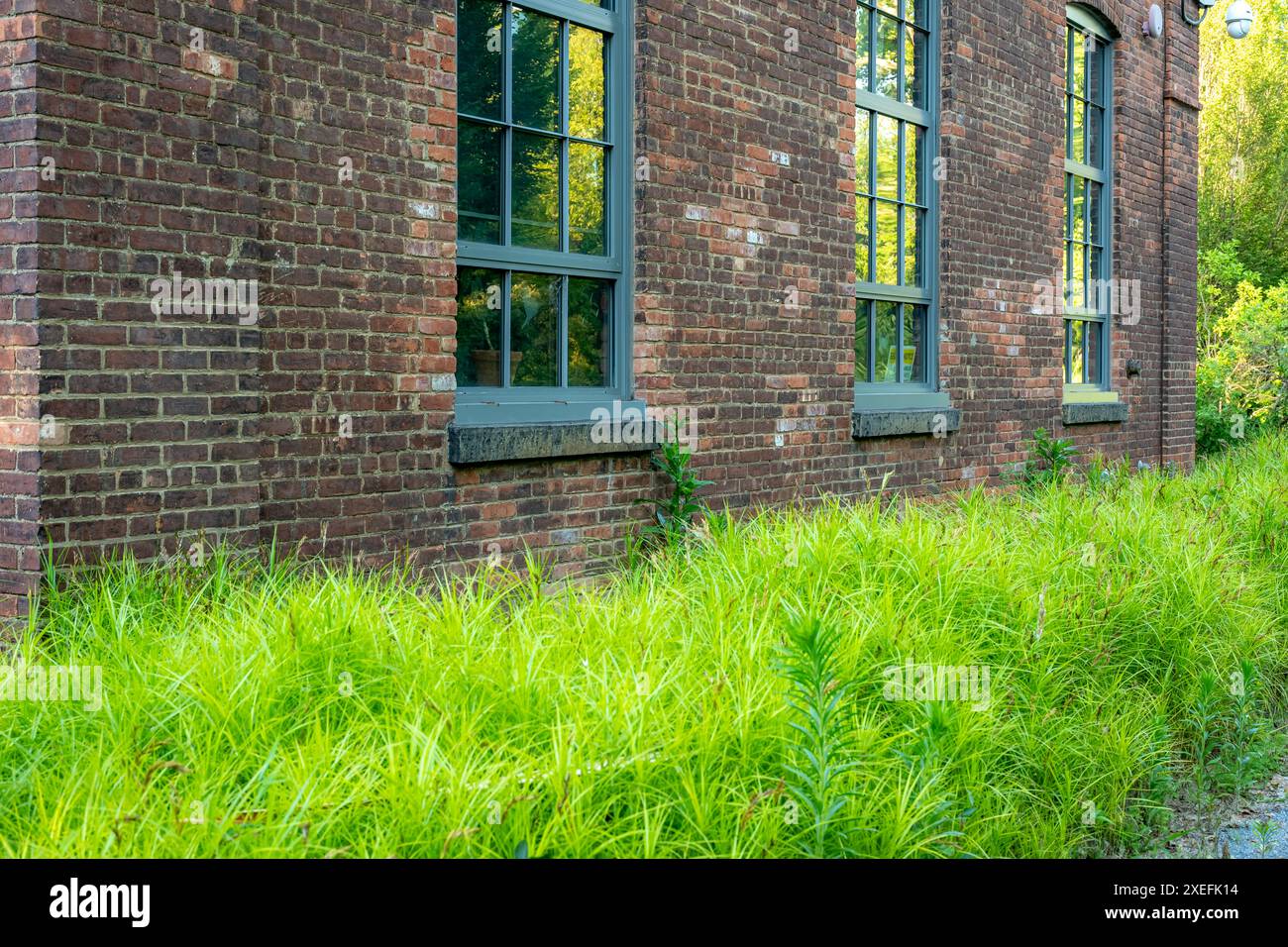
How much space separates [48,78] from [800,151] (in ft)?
16.0

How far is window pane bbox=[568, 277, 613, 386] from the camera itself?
21.7 ft

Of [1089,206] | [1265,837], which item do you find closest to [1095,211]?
[1089,206]

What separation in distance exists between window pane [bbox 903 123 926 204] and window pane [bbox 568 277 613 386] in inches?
138

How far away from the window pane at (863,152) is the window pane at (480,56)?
3.46 metres

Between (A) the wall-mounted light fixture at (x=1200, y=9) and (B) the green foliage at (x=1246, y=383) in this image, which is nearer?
(A) the wall-mounted light fixture at (x=1200, y=9)

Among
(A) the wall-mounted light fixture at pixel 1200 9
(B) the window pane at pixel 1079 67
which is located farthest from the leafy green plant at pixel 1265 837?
(A) the wall-mounted light fixture at pixel 1200 9

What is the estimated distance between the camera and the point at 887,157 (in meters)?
9.20

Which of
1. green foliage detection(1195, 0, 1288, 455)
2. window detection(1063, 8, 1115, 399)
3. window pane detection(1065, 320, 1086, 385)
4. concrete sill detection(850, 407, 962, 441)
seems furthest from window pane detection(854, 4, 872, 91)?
green foliage detection(1195, 0, 1288, 455)

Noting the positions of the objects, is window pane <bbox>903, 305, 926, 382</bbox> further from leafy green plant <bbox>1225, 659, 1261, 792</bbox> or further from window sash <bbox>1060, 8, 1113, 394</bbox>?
leafy green plant <bbox>1225, 659, 1261, 792</bbox>

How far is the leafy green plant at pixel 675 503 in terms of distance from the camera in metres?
6.89

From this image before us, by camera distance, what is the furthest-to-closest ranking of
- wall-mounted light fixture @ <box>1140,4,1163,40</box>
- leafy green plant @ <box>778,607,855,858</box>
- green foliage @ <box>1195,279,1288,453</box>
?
1. green foliage @ <box>1195,279,1288,453</box>
2. wall-mounted light fixture @ <box>1140,4,1163,40</box>
3. leafy green plant @ <box>778,607,855,858</box>

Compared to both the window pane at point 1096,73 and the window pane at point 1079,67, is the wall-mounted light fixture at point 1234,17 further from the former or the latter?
the window pane at point 1079,67

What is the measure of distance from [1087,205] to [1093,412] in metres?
2.07

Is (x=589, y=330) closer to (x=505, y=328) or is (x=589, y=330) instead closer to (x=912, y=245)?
(x=505, y=328)
